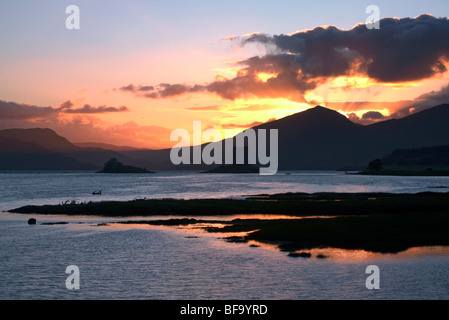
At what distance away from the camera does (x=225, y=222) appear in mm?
68000

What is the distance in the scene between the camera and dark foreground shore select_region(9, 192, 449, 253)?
48438 millimetres

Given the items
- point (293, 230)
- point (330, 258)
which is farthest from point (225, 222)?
point (330, 258)

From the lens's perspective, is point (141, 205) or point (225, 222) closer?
point (225, 222)

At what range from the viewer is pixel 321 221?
60594 millimetres

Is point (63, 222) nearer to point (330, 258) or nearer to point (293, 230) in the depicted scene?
point (293, 230)

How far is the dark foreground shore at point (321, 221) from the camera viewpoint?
159ft
